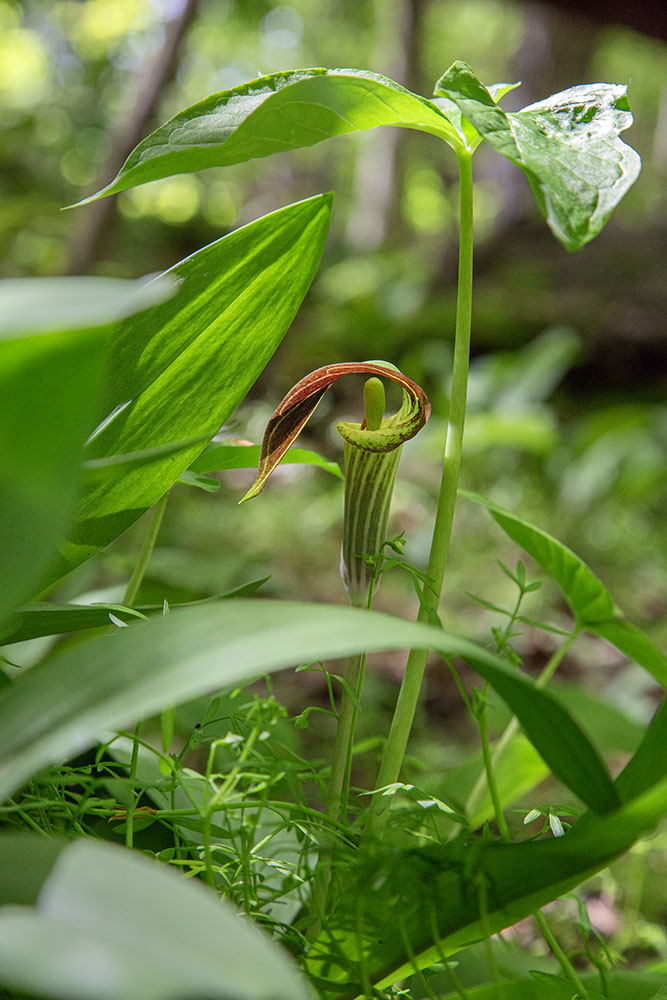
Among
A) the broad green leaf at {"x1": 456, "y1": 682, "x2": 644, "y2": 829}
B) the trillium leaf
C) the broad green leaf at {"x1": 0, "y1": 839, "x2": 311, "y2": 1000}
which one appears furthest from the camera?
the broad green leaf at {"x1": 456, "y1": 682, "x2": 644, "y2": 829}

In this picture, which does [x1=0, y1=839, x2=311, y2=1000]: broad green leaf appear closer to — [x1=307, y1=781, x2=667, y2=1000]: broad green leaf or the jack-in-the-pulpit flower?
[x1=307, y1=781, x2=667, y2=1000]: broad green leaf

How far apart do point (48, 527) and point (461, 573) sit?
57.5 inches

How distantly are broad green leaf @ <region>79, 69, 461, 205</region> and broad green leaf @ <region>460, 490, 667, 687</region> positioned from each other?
161mm

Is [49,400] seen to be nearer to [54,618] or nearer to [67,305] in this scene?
[67,305]

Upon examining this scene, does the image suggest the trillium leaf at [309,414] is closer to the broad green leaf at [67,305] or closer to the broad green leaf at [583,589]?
the broad green leaf at [583,589]

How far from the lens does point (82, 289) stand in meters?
0.14

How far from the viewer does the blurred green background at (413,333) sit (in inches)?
57.8

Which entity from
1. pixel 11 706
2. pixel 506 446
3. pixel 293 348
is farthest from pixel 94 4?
pixel 11 706

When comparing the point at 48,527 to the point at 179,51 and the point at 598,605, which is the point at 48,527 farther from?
the point at 179,51

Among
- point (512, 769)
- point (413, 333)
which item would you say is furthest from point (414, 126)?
point (413, 333)

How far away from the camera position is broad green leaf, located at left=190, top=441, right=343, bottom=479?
36 centimetres

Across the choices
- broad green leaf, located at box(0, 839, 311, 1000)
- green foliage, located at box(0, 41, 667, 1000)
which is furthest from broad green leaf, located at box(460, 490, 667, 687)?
broad green leaf, located at box(0, 839, 311, 1000)

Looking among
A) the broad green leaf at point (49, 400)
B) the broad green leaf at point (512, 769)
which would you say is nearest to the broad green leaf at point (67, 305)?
the broad green leaf at point (49, 400)

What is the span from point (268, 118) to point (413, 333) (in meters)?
2.46
